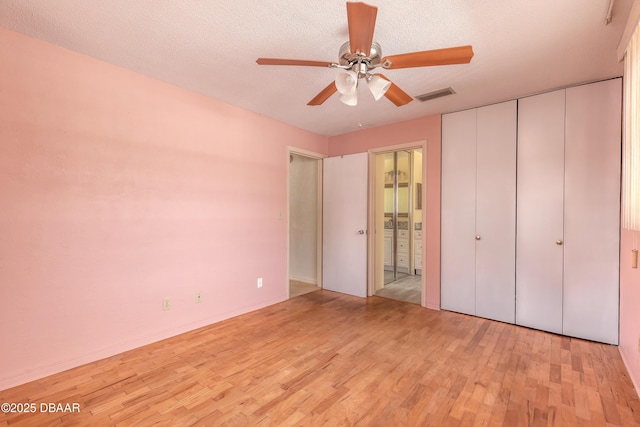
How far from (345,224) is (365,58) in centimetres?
285

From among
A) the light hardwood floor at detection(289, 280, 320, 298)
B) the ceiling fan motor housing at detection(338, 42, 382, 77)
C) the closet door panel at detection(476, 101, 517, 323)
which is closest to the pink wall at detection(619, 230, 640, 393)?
the closet door panel at detection(476, 101, 517, 323)

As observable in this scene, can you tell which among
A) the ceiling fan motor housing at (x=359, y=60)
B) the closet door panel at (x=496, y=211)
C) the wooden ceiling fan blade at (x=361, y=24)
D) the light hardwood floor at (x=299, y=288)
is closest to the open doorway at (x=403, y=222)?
the light hardwood floor at (x=299, y=288)

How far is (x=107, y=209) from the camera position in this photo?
242 centimetres

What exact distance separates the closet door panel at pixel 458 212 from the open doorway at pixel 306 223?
1948 millimetres

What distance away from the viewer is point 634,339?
209 cm

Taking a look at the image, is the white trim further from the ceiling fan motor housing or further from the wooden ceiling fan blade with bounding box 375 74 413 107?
the ceiling fan motor housing

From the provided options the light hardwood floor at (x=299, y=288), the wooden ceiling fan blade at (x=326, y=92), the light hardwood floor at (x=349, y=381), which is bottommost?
the light hardwood floor at (x=299, y=288)

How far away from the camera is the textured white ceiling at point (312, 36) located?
1752mm

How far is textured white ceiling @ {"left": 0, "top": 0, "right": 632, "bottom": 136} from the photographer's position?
1752 millimetres

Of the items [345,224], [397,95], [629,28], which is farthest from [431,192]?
[629,28]

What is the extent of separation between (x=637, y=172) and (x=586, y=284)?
1452 mm

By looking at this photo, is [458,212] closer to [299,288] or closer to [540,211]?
[540,211]

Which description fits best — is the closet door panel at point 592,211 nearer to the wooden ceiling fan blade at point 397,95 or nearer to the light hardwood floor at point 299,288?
the wooden ceiling fan blade at point 397,95

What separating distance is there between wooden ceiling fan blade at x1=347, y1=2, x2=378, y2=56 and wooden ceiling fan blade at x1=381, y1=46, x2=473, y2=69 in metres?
0.17
